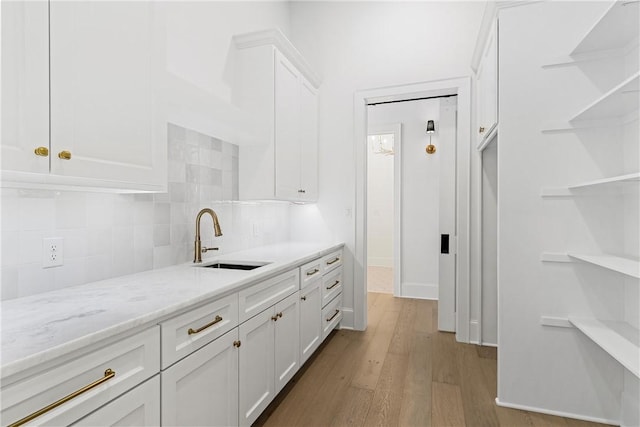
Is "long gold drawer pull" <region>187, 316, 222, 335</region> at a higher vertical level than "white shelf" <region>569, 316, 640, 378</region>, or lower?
higher

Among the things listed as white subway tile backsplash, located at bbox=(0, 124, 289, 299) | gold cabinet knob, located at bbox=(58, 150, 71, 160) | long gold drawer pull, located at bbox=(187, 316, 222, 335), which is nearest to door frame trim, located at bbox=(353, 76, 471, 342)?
white subway tile backsplash, located at bbox=(0, 124, 289, 299)

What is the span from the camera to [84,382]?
3.01ft

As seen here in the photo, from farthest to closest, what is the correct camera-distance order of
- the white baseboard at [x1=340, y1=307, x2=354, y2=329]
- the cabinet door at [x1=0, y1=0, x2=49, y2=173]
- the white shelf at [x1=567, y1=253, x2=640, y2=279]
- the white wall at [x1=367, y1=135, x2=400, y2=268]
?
the white wall at [x1=367, y1=135, x2=400, y2=268] → the white baseboard at [x1=340, y1=307, x2=354, y2=329] → the white shelf at [x1=567, y1=253, x2=640, y2=279] → the cabinet door at [x1=0, y1=0, x2=49, y2=173]

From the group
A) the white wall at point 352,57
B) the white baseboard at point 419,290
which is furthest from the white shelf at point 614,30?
the white baseboard at point 419,290

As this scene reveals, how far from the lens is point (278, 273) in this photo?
6.57ft

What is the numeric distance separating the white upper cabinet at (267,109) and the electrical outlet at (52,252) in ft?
4.49

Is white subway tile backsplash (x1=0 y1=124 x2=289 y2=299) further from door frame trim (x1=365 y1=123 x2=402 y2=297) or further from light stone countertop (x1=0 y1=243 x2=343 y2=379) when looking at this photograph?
door frame trim (x1=365 y1=123 x2=402 y2=297)

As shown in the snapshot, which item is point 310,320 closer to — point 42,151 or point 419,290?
point 42,151

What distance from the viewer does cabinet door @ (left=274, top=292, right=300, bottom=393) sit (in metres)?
2.01

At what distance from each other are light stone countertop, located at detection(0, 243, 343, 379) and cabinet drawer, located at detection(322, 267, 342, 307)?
3.30 ft

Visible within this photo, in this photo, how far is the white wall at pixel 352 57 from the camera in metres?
3.17

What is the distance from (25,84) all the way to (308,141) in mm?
2390

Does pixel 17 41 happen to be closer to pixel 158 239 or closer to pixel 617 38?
pixel 158 239

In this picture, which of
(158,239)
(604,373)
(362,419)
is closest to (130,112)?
(158,239)
